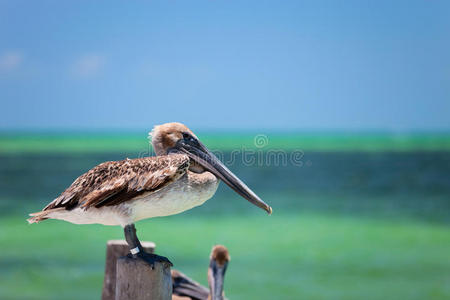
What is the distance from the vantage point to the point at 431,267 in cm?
1145

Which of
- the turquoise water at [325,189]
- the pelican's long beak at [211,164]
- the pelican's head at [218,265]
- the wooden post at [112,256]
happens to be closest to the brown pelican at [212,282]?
the pelican's head at [218,265]

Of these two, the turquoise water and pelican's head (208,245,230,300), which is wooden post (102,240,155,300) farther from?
the turquoise water

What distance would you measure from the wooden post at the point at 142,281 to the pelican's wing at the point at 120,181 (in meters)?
0.39

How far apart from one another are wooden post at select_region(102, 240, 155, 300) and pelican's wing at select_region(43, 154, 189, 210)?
1262 mm

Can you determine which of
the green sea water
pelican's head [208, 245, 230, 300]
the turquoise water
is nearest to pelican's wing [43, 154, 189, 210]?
the green sea water

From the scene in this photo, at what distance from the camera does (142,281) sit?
3514 mm

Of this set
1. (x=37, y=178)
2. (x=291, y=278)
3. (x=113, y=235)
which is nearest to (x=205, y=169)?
(x=291, y=278)

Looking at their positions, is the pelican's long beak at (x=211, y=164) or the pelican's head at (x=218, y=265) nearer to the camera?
the pelican's long beak at (x=211, y=164)

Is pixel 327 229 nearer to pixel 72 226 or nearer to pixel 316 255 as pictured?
pixel 316 255

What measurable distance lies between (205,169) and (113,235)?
411 inches

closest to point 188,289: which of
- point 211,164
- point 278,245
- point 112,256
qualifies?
point 112,256

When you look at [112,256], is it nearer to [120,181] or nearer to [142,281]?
[142,281]

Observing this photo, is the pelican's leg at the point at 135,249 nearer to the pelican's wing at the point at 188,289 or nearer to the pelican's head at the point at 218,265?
the pelican's head at the point at 218,265

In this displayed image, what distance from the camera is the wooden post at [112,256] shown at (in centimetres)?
476
